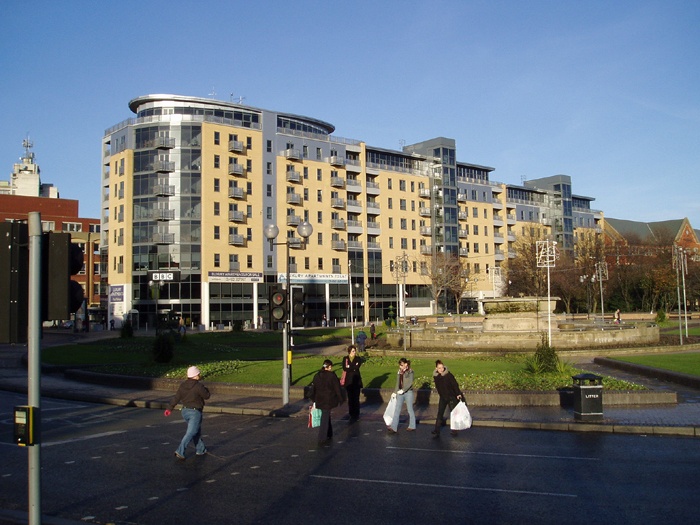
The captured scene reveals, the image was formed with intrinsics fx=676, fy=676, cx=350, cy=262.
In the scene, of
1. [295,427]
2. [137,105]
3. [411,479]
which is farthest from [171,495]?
[137,105]

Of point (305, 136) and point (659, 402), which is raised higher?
point (305, 136)

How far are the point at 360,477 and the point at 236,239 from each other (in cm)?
6834

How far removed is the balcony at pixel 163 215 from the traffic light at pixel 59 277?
70431mm

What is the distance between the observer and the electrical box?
6145mm

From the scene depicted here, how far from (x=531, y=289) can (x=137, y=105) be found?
53.8 metres

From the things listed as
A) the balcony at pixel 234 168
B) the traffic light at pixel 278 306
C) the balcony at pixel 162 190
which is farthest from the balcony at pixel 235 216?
the traffic light at pixel 278 306

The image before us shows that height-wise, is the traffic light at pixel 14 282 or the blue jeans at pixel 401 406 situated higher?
the traffic light at pixel 14 282

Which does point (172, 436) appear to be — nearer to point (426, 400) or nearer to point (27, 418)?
point (426, 400)

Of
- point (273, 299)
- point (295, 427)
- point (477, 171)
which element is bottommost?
point (295, 427)

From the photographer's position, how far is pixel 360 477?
1071 cm

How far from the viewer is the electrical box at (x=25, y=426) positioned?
614cm

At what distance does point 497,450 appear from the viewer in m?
12.8

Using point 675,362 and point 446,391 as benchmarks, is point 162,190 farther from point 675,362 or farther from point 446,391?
point 446,391

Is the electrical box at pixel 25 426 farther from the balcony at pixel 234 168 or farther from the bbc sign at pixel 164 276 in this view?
the balcony at pixel 234 168
